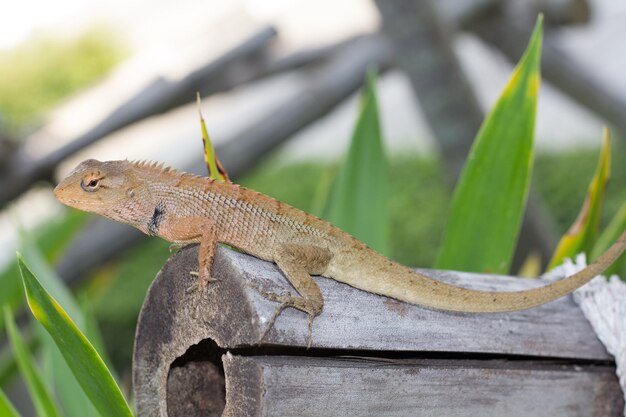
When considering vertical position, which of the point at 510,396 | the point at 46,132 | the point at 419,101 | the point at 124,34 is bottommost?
the point at 124,34

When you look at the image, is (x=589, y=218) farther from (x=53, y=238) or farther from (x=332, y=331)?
(x=53, y=238)

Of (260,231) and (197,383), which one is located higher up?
(260,231)

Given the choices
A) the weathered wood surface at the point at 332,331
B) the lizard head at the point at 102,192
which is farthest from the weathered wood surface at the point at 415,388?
the lizard head at the point at 102,192

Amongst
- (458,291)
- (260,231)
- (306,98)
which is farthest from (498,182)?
(306,98)

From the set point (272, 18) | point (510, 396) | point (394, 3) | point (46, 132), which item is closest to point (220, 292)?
point (510, 396)

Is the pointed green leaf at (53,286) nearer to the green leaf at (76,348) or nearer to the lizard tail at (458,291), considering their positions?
the green leaf at (76,348)

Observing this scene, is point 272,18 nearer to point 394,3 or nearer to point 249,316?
point 394,3

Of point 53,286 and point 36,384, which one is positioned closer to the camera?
point 36,384
